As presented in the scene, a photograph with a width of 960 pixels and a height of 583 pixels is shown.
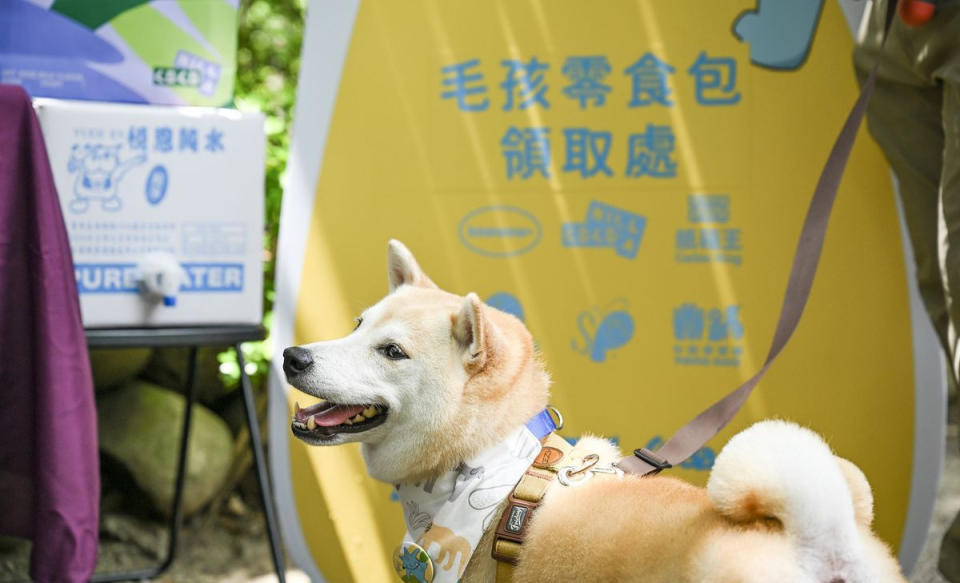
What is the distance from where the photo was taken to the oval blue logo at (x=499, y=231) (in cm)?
239

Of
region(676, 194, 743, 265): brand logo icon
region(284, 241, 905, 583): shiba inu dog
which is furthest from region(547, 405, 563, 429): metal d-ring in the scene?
region(676, 194, 743, 265): brand logo icon

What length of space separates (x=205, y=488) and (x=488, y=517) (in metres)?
2.08

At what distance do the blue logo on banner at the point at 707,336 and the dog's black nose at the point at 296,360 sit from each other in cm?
111

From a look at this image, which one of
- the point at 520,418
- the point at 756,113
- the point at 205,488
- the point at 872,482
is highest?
the point at 756,113

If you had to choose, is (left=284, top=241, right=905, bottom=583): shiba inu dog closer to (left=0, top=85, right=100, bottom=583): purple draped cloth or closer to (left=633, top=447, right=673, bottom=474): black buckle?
(left=633, top=447, right=673, bottom=474): black buckle

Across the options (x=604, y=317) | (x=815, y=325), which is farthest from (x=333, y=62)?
(x=815, y=325)

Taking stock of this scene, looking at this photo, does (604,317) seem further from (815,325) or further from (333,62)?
(333,62)

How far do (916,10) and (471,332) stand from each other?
1100 millimetres

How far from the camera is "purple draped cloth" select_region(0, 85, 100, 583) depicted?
1.87 m

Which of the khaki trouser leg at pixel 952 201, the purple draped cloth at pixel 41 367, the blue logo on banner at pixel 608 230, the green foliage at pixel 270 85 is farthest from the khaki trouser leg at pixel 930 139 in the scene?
the green foliage at pixel 270 85

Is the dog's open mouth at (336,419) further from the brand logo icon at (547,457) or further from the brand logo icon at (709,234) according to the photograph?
the brand logo icon at (709,234)

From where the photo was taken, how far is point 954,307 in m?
1.89

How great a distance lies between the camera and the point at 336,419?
5.21 feet

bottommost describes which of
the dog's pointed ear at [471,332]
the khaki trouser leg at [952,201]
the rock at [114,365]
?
the rock at [114,365]
